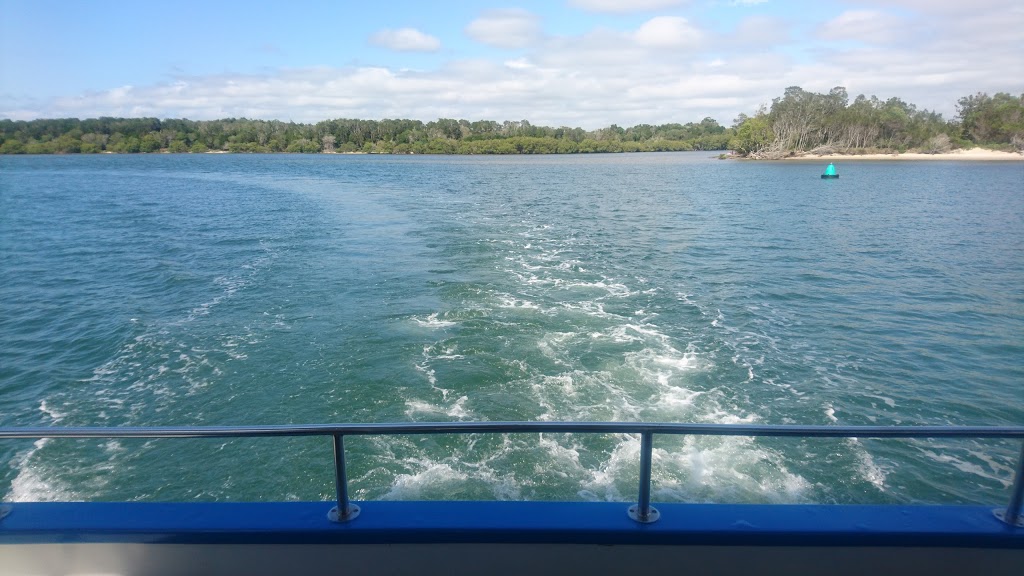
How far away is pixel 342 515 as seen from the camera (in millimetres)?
2615

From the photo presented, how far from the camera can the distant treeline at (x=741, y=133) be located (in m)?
109

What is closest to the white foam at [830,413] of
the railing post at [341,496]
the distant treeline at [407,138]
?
the railing post at [341,496]

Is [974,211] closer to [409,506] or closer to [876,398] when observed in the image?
[876,398]

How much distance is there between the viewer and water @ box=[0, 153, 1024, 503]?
8.61m

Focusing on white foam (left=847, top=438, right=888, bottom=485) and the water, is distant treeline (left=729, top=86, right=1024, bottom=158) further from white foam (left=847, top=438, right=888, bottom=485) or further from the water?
white foam (left=847, top=438, right=888, bottom=485)

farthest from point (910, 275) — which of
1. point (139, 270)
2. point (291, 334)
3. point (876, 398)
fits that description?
point (139, 270)

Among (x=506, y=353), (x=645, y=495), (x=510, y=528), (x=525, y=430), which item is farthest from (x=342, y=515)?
(x=506, y=353)

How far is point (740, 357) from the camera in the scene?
1261cm

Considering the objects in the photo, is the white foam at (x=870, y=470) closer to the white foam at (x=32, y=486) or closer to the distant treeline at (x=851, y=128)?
the white foam at (x=32, y=486)

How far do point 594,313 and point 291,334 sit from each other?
730 cm

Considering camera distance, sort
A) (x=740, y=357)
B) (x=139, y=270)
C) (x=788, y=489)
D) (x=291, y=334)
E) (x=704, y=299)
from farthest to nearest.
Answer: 1. (x=139, y=270)
2. (x=704, y=299)
3. (x=291, y=334)
4. (x=740, y=357)
5. (x=788, y=489)

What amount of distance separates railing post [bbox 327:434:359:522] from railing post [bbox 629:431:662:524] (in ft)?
4.09

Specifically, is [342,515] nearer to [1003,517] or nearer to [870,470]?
[1003,517]

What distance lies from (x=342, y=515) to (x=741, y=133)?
435 ft
